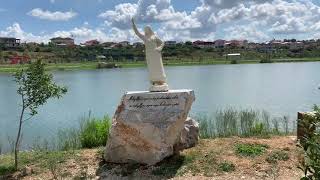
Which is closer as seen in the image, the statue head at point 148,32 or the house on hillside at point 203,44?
the statue head at point 148,32

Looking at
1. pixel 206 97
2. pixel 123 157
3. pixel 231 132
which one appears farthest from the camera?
pixel 206 97

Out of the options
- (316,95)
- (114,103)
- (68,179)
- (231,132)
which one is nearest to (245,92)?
(316,95)

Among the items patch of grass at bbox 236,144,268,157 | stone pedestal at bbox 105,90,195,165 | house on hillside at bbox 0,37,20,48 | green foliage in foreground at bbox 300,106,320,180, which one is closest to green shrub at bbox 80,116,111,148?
stone pedestal at bbox 105,90,195,165

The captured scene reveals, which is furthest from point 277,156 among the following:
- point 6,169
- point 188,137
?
point 6,169

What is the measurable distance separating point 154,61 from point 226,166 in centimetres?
284

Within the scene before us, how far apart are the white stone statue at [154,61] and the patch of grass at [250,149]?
2202 millimetres

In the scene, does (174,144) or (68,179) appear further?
(174,144)

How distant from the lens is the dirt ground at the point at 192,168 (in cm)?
1029

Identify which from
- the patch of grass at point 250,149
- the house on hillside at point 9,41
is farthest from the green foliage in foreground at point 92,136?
the house on hillside at point 9,41

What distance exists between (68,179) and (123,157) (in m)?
1.39

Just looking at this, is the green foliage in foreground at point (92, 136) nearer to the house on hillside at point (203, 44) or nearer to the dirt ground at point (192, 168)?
the dirt ground at point (192, 168)

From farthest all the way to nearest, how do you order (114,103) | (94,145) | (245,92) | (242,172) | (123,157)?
(245,92) → (114,103) → (94,145) → (123,157) → (242,172)

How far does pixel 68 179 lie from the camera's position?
1038 cm

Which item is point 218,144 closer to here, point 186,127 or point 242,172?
point 186,127
